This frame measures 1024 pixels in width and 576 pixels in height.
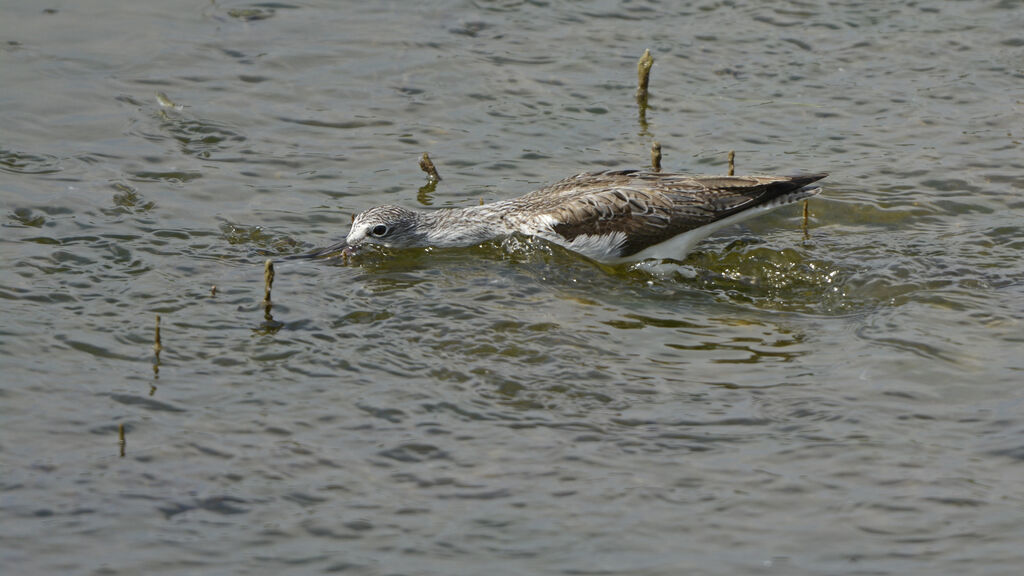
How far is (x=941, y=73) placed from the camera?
14359 mm

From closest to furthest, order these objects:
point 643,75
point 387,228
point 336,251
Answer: point 336,251 < point 387,228 < point 643,75

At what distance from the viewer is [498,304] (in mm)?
9977

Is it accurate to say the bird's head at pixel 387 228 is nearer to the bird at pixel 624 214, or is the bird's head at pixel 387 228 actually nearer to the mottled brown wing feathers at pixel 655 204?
the bird at pixel 624 214

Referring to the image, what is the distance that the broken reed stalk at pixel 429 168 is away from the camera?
1223 centimetres

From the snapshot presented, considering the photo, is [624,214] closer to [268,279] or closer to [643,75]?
[643,75]

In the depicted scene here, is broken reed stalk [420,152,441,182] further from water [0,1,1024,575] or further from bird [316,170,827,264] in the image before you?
bird [316,170,827,264]

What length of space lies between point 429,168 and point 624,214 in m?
2.32

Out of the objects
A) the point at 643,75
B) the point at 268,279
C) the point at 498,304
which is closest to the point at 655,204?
the point at 498,304

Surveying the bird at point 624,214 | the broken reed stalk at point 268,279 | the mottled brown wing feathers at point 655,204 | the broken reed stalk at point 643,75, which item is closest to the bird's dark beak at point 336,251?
the bird at point 624,214

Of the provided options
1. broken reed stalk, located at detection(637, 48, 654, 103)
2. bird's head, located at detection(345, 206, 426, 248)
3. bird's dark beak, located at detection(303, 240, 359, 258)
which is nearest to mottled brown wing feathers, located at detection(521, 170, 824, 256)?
bird's head, located at detection(345, 206, 426, 248)

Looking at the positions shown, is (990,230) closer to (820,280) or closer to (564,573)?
(820,280)

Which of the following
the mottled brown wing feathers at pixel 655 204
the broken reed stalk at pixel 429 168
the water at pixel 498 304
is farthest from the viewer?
the broken reed stalk at pixel 429 168

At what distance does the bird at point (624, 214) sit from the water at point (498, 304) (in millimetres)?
223

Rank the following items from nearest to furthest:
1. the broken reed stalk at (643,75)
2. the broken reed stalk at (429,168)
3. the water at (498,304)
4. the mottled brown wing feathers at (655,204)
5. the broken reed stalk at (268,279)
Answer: the water at (498,304) → the broken reed stalk at (268,279) → the mottled brown wing feathers at (655,204) → the broken reed stalk at (429,168) → the broken reed stalk at (643,75)
